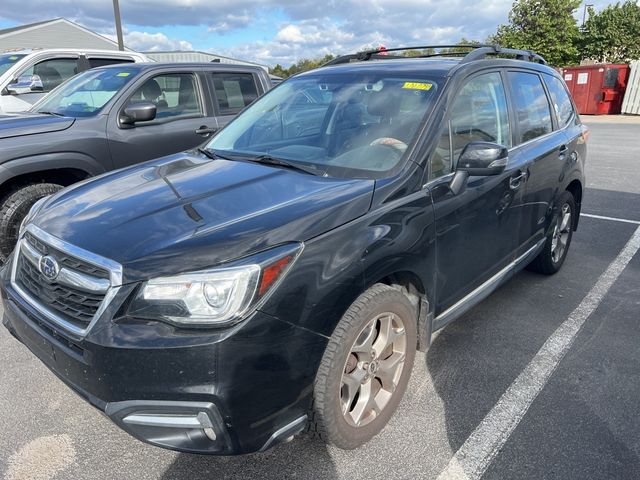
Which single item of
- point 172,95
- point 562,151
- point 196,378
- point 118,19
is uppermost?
point 118,19

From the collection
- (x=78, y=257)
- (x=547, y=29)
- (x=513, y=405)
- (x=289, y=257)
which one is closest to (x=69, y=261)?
(x=78, y=257)

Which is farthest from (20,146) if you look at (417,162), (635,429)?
(635,429)

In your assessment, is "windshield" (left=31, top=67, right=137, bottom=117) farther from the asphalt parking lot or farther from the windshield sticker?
the windshield sticker

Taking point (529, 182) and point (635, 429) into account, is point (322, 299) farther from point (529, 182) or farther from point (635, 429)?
point (529, 182)

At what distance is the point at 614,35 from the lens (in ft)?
96.3

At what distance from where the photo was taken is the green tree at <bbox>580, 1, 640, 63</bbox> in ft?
96.5

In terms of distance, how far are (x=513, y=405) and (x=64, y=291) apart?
92.5 inches

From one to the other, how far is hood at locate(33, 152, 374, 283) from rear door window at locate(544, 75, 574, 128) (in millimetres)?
2625

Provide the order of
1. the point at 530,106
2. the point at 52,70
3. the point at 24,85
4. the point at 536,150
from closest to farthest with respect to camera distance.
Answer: the point at 536,150 → the point at 530,106 → the point at 24,85 → the point at 52,70

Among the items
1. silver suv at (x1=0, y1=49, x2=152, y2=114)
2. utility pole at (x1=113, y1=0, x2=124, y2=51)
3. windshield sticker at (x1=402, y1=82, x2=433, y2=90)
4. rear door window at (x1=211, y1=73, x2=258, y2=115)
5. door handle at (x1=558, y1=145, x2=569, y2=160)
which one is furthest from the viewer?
utility pole at (x1=113, y1=0, x2=124, y2=51)

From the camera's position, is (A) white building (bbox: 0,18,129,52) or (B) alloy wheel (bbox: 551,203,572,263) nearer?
(B) alloy wheel (bbox: 551,203,572,263)

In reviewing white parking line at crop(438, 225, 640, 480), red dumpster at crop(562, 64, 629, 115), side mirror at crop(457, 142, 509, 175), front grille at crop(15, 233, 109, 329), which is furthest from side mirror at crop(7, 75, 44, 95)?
red dumpster at crop(562, 64, 629, 115)

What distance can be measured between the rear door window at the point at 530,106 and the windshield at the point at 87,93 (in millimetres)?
3752

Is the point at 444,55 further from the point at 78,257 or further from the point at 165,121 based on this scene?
the point at 78,257
